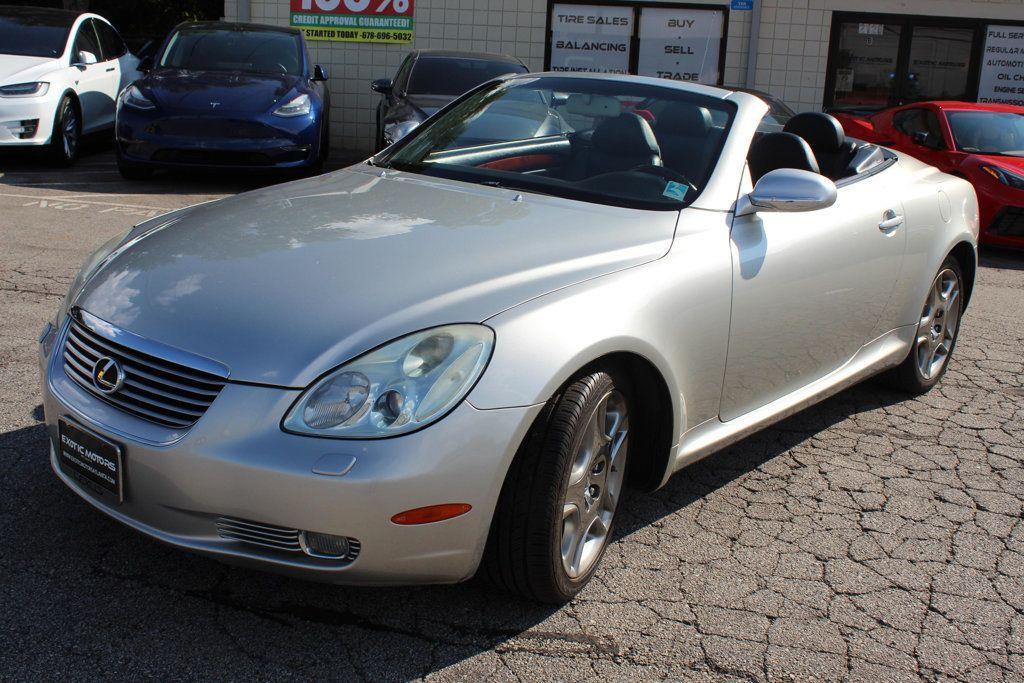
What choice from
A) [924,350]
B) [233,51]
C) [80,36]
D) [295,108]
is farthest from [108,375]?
[80,36]

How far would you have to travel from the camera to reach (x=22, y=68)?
1052cm

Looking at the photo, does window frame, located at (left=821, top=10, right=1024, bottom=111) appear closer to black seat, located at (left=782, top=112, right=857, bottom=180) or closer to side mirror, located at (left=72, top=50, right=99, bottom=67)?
side mirror, located at (left=72, top=50, right=99, bottom=67)

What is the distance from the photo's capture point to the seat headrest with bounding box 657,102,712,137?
3953mm

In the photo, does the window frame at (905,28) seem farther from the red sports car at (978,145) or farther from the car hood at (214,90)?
the car hood at (214,90)

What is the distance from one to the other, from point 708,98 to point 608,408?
1.52 m

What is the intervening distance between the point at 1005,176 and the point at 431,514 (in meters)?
8.41

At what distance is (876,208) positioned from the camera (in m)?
4.35

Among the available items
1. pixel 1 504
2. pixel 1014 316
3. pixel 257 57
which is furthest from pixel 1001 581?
pixel 257 57

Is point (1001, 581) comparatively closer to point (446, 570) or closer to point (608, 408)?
point (608, 408)

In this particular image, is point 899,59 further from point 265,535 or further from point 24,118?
point 265,535


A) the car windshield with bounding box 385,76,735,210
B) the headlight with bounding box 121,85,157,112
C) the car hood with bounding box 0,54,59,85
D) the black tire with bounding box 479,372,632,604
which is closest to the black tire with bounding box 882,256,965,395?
the car windshield with bounding box 385,76,735,210

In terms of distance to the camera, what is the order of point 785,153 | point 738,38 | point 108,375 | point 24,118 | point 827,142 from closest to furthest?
point 108,375 → point 785,153 → point 827,142 → point 24,118 → point 738,38

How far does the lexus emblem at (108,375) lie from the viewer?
2.81 m

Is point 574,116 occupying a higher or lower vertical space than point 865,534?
higher
